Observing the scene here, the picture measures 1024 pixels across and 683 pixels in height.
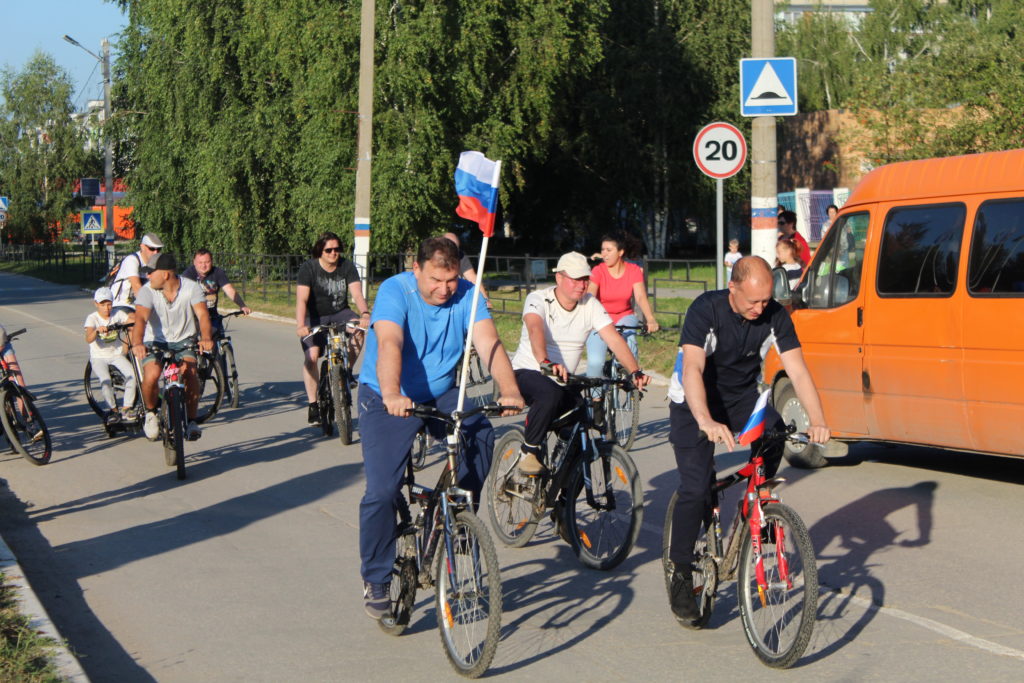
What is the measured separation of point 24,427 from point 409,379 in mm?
6097

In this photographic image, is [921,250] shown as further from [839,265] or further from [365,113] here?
[365,113]

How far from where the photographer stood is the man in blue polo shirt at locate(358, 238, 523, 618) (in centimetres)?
568

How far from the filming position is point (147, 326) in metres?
11.0

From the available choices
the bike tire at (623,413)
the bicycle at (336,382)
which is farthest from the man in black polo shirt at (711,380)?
the bicycle at (336,382)

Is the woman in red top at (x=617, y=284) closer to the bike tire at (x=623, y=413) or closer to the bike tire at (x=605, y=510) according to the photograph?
the bike tire at (x=623, y=413)

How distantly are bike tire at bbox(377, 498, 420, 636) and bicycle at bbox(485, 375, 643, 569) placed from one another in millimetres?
1480

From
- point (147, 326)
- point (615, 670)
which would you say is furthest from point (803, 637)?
point (147, 326)

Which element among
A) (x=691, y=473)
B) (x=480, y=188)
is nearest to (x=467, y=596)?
(x=691, y=473)

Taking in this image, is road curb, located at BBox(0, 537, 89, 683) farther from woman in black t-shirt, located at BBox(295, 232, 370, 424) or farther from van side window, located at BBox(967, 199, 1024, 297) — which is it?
van side window, located at BBox(967, 199, 1024, 297)

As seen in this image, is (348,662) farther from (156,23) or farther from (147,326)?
(156,23)

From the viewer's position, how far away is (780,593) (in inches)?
211

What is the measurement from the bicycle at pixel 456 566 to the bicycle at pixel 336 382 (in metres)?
5.81

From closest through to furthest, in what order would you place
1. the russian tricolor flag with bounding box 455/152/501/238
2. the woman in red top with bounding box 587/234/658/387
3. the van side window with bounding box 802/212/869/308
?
1. the russian tricolor flag with bounding box 455/152/501/238
2. the van side window with bounding box 802/212/869/308
3. the woman in red top with bounding box 587/234/658/387

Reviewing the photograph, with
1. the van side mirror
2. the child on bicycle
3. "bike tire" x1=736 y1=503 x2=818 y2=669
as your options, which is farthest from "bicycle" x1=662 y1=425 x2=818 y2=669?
the child on bicycle
